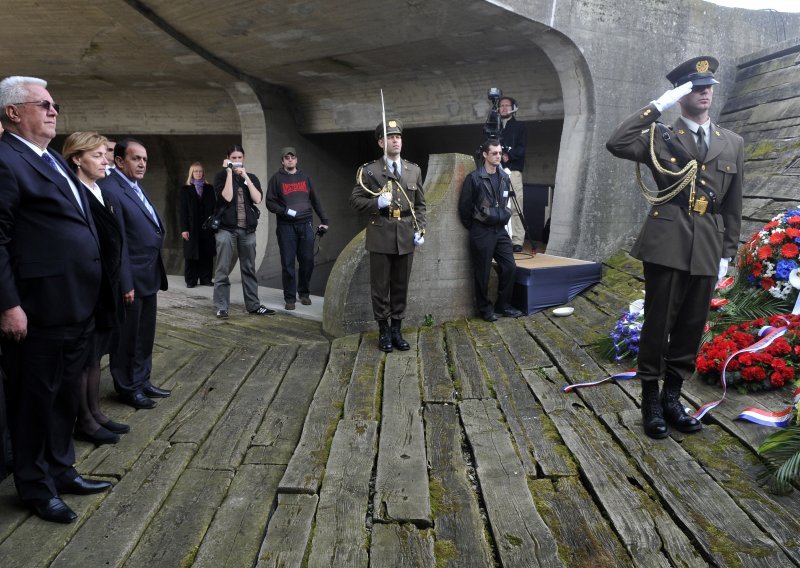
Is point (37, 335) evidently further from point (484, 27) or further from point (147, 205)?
point (484, 27)

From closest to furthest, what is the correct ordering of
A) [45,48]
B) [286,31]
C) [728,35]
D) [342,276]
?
[342,276] < [728,35] < [286,31] < [45,48]

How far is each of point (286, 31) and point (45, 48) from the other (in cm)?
443

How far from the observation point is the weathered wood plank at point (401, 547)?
235cm

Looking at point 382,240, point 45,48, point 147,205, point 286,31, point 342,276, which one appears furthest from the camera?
point 45,48

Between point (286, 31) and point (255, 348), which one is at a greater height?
point (286, 31)

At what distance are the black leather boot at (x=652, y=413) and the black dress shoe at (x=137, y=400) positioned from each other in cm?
285

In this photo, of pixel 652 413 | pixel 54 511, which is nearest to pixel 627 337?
pixel 652 413

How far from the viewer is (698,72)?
3.32 meters

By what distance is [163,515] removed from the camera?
2.71 meters

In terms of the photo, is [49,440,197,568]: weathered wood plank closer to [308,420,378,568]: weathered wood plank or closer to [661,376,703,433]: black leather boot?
[308,420,378,568]: weathered wood plank

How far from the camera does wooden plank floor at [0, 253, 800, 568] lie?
7.97 feet

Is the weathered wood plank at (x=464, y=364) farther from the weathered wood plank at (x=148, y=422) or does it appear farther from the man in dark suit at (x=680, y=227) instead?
the weathered wood plank at (x=148, y=422)

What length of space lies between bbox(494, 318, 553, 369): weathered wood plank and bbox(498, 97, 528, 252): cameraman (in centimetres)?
124

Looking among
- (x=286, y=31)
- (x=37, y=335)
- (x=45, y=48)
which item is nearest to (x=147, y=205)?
(x=37, y=335)
